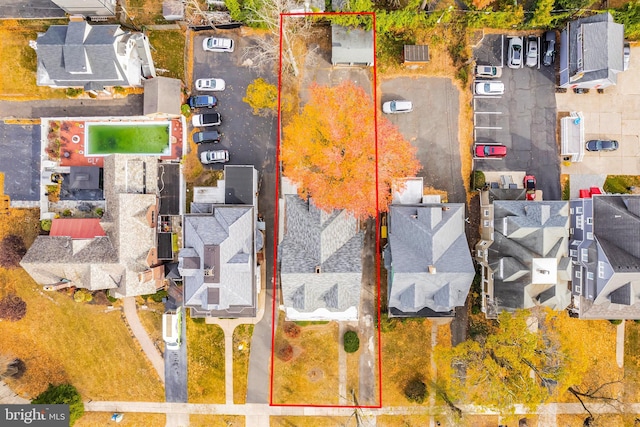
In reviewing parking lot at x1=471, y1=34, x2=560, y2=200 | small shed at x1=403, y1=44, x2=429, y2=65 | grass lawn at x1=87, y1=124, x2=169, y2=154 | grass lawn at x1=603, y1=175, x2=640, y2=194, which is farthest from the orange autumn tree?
grass lawn at x1=603, y1=175, x2=640, y2=194

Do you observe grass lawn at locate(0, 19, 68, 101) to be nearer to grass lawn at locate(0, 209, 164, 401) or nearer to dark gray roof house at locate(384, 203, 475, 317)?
grass lawn at locate(0, 209, 164, 401)

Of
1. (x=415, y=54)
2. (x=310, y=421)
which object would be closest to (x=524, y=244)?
(x=415, y=54)

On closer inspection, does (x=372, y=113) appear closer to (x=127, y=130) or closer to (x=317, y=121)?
(x=317, y=121)

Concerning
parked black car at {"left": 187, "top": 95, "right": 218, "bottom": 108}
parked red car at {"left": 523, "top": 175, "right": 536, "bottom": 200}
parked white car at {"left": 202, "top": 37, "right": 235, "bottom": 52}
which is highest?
parked white car at {"left": 202, "top": 37, "right": 235, "bottom": 52}

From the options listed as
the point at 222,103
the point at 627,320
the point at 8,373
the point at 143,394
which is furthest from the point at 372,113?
the point at 8,373

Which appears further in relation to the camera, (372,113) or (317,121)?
(372,113)

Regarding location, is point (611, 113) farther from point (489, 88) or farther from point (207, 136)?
point (207, 136)
